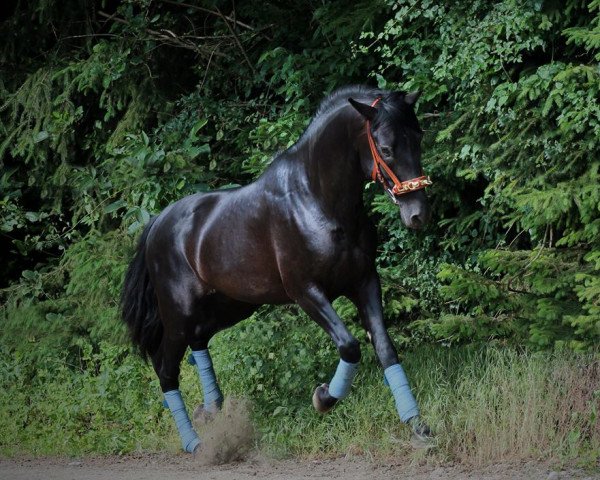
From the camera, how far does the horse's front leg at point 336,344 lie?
21.4 ft

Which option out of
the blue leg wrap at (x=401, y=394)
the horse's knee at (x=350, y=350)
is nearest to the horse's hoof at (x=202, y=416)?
the horse's knee at (x=350, y=350)

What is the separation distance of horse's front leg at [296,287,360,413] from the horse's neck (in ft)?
1.89

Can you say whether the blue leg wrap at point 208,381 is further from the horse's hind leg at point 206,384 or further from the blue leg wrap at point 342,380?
the blue leg wrap at point 342,380

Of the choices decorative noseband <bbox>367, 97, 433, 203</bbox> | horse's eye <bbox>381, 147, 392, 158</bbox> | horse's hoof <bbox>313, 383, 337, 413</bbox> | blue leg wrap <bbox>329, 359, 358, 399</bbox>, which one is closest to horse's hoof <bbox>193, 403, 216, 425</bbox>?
horse's hoof <bbox>313, 383, 337, 413</bbox>

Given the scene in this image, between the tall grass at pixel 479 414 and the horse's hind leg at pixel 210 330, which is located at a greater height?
the horse's hind leg at pixel 210 330

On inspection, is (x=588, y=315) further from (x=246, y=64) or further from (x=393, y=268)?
(x=246, y=64)

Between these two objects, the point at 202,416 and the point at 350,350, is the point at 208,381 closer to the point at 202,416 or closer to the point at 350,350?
the point at 202,416

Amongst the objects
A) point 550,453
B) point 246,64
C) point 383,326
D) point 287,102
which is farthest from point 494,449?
point 246,64

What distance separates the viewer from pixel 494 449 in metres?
6.55

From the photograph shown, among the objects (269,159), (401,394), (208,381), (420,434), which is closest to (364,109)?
(401,394)

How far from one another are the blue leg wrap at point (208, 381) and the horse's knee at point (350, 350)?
5.72 ft

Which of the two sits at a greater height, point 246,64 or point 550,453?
point 246,64

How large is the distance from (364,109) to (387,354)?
1538mm

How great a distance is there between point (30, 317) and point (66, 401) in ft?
6.56
